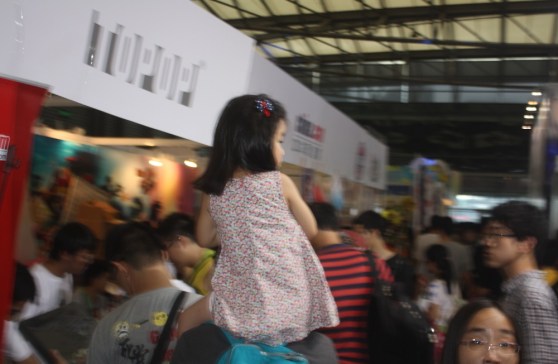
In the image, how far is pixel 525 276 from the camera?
211 centimetres

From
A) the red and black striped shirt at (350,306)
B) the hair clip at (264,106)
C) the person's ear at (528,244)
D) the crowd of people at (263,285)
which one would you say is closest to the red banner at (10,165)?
the crowd of people at (263,285)

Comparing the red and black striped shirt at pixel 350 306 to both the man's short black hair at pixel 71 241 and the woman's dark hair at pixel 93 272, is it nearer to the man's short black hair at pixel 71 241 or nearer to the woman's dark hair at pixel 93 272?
the man's short black hair at pixel 71 241

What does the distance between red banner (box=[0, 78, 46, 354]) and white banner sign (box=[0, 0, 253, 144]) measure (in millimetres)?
131

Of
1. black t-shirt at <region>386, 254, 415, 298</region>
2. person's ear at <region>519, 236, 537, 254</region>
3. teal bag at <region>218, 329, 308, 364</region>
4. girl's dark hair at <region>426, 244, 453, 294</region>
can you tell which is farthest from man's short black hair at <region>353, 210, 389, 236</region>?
teal bag at <region>218, 329, 308, 364</region>

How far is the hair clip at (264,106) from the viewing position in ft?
5.42

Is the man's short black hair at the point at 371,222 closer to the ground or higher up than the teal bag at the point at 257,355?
higher up

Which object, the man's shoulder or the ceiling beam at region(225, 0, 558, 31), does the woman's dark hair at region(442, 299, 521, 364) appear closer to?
the man's shoulder

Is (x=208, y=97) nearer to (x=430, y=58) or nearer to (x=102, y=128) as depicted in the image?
(x=102, y=128)

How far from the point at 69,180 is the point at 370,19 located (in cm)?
958

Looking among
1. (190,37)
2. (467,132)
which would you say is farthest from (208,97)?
(467,132)

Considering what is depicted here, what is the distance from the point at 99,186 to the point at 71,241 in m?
3.05

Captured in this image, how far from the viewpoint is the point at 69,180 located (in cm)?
591

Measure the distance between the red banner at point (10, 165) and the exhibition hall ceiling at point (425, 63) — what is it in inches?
390

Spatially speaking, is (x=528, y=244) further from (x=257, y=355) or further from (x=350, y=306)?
(x=257, y=355)
